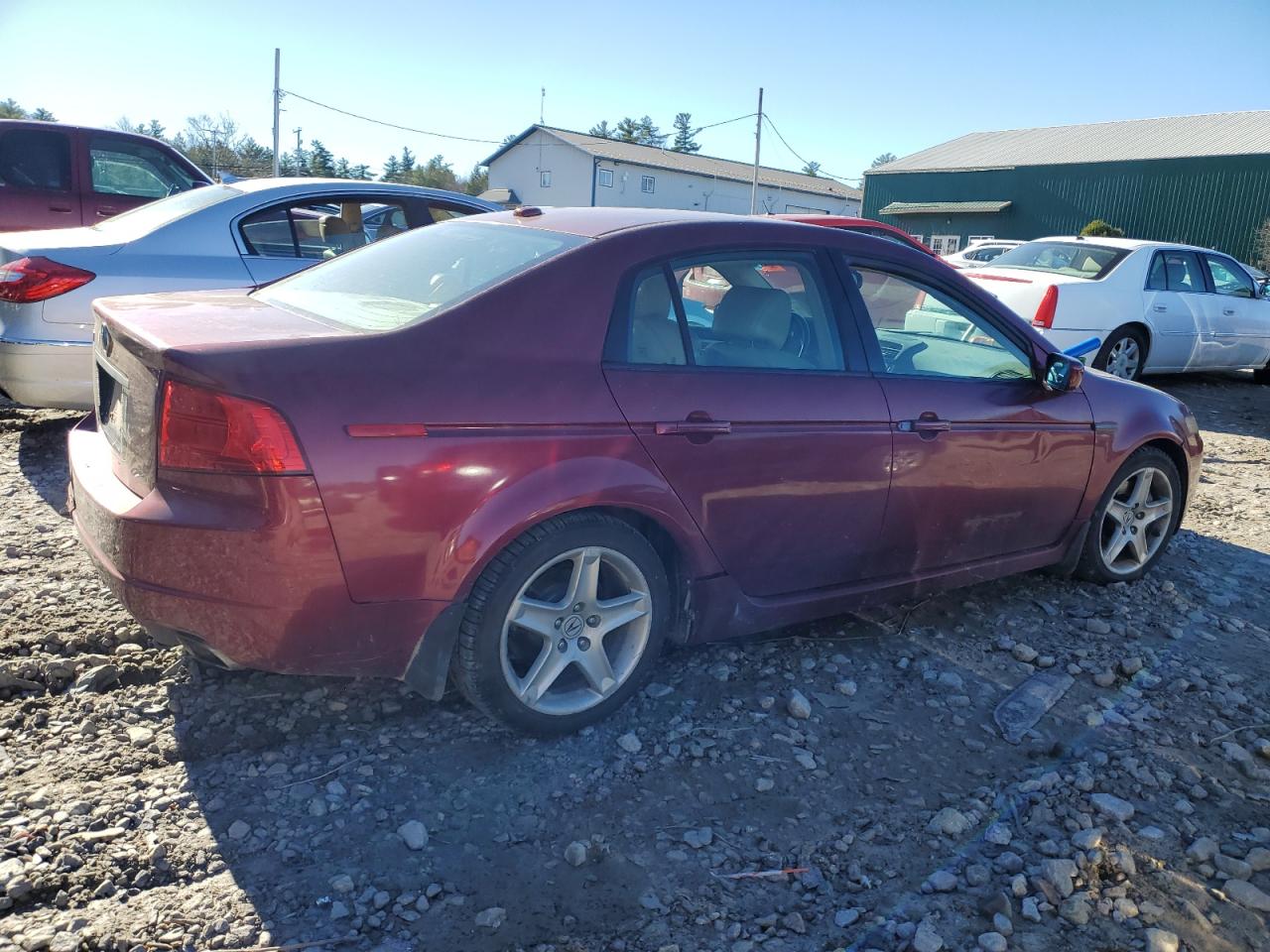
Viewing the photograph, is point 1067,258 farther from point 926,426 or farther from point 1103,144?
point 1103,144

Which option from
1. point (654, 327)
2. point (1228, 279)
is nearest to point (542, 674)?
point (654, 327)

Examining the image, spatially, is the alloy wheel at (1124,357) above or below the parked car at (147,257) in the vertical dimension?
below

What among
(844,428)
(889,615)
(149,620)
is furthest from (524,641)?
(889,615)

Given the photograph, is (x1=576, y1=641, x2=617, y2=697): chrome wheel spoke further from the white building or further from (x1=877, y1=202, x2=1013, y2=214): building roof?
the white building

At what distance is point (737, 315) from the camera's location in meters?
3.38

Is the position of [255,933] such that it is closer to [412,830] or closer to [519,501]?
[412,830]

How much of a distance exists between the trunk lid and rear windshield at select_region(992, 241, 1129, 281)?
28.9ft

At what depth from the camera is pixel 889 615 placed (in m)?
4.13

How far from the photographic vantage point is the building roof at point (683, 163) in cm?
4616

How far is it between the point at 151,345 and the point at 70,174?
6.78 meters

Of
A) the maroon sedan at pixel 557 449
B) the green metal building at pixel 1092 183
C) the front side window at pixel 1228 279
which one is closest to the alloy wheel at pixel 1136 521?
the maroon sedan at pixel 557 449

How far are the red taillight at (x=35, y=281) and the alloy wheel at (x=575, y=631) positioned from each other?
3.64 m

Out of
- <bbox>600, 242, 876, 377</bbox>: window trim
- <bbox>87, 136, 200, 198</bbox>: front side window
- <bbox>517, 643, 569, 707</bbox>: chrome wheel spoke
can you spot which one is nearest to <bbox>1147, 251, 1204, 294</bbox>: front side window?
<bbox>600, 242, 876, 377</bbox>: window trim

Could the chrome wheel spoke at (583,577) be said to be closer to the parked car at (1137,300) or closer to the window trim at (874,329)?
the window trim at (874,329)
